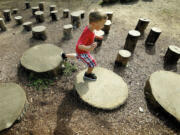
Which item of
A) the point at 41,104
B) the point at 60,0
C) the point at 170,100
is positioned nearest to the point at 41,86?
the point at 41,104

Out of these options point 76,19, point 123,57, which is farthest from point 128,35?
point 76,19

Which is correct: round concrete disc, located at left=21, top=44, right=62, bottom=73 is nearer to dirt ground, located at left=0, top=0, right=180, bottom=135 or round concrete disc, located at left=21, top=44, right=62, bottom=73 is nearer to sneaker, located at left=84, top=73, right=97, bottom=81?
dirt ground, located at left=0, top=0, right=180, bottom=135

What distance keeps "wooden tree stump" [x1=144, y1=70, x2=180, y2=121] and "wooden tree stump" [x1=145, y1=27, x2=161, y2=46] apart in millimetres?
1904

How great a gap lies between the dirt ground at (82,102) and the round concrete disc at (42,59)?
16.7 inches

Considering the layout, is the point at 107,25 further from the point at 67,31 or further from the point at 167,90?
the point at 167,90

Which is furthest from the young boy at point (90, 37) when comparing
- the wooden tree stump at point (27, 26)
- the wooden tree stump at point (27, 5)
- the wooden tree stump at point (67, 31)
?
the wooden tree stump at point (27, 5)

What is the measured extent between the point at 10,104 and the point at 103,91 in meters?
1.76

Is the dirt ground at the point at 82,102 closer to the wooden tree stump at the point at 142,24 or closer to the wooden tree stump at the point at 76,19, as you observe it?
the wooden tree stump at the point at 76,19

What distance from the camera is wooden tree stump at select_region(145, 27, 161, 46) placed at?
4.19 metres

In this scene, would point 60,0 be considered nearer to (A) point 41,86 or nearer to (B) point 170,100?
(A) point 41,86

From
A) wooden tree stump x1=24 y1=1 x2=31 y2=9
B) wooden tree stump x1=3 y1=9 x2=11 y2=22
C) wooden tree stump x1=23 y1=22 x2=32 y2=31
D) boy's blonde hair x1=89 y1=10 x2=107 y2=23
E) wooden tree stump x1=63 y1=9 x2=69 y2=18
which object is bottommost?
wooden tree stump x1=23 y1=22 x2=32 y2=31

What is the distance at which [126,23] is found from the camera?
5.75 m

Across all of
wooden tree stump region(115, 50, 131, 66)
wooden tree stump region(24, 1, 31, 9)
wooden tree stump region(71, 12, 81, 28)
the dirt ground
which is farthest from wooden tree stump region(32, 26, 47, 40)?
wooden tree stump region(24, 1, 31, 9)

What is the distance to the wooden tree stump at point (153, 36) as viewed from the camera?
4.19 m
